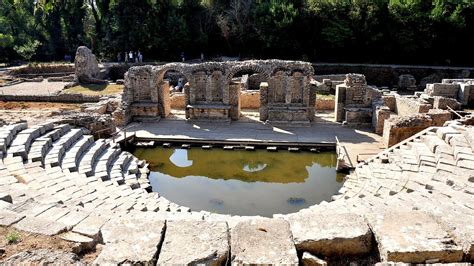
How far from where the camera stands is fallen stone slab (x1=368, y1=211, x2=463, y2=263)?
13.5ft

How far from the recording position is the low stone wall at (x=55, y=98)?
78.7ft

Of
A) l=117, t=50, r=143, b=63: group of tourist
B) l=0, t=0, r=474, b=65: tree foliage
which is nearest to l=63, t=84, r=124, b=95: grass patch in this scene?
l=117, t=50, r=143, b=63: group of tourist

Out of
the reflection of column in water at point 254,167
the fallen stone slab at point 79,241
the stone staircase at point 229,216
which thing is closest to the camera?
the stone staircase at point 229,216

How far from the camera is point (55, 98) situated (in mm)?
24078

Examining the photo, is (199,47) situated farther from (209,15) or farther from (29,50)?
(29,50)

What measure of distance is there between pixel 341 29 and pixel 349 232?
3098 cm

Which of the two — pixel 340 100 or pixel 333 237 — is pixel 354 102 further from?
pixel 333 237

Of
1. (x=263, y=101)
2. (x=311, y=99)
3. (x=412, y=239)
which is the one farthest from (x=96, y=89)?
(x=412, y=239)

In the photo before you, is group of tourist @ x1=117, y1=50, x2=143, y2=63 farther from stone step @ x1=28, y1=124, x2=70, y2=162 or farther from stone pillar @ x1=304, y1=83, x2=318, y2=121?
stone step @ x1=28, y1=124, x2=70, y2=162

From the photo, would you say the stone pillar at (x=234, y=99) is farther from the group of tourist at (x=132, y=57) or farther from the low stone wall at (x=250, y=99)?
the group of tourist at (x=132, y=57)

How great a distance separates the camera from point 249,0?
35.4m

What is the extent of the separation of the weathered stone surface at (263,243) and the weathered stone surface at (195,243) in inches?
5.4

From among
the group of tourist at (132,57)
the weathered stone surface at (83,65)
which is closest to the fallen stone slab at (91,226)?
the weathered stone surface at (83,65)

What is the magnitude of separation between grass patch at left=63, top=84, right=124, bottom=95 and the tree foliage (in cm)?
914
